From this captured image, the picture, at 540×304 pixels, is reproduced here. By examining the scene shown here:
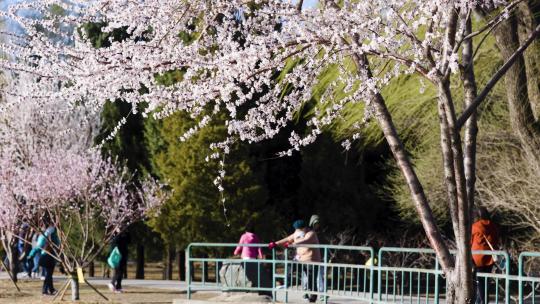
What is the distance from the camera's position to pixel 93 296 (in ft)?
79.3

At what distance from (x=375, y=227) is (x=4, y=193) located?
55.7ft

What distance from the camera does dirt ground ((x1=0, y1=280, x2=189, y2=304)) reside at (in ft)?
74.6

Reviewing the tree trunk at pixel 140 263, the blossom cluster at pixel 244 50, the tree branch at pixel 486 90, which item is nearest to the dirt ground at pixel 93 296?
the tree trunk at pixel 140 263

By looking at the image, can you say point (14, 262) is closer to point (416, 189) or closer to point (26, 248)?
point (26, 248)

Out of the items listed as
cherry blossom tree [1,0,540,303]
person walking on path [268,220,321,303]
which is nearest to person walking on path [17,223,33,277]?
person walking on path [268,220,321,303]

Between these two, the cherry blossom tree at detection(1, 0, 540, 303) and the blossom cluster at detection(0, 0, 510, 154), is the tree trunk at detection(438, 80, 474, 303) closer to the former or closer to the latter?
the cherry blossom tree at detection(1, 0, 540, 303)

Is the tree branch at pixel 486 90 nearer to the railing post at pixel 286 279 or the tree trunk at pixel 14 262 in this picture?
the railing post at pixel 286 279

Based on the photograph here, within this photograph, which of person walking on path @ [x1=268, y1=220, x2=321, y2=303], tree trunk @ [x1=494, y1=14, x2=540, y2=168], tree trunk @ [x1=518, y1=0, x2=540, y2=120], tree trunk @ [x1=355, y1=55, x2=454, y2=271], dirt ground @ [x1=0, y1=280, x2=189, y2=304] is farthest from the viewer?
dirt ground @ [x1=0, y1=280, x2=189, y2=304]

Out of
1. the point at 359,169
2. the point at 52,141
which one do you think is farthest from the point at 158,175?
the point at 359,169

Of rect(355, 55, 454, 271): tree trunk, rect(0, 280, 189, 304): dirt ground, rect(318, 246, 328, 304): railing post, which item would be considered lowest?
rect(0, 280, 189, 304): dirt ground

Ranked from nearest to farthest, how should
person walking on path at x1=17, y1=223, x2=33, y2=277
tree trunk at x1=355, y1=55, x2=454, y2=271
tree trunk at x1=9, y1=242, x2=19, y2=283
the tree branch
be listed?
the tree branch < tree trunk at x1=355, y1=55, x2=454, y2=271 < tree trunk at x1=9, y1=242, x2=19, y2=283 < person walking on path at x1=17, y1=223, x2=33, y2=277

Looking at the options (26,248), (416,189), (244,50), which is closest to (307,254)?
(416,189)

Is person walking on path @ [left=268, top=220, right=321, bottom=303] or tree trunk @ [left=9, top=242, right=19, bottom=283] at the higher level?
person walking on path @ [left=268, top=220, right=321, bottom=303]

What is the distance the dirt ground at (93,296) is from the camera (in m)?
22.8
